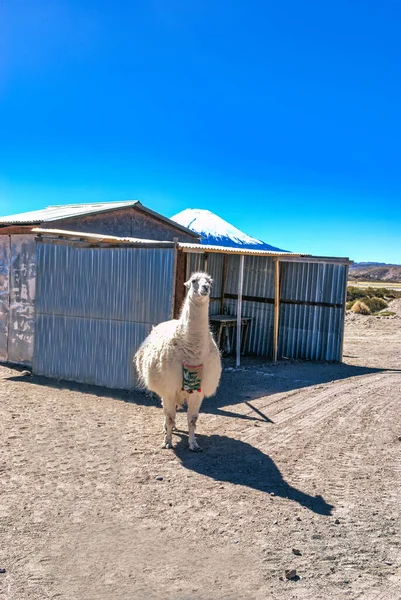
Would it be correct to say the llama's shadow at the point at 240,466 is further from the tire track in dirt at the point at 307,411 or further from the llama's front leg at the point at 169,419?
the tire track in dirt at the point at 307,411

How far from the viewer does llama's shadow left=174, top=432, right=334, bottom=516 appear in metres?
5.15

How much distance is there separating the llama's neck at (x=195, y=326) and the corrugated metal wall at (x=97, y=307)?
2683mm

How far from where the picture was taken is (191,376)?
633 cm

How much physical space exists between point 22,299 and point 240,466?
6971 mm

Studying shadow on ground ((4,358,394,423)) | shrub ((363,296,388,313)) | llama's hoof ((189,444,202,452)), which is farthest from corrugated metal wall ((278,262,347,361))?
shrub ((363,296,388,313))

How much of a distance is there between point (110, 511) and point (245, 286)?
34.1 feet

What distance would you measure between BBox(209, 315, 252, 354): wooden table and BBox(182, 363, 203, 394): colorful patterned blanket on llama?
6636 mm

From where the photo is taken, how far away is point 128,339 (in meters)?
9.46

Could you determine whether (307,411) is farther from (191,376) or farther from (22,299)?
(22,299)

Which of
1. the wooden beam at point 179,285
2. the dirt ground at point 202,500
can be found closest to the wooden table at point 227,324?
the wooden beam at point 179,285

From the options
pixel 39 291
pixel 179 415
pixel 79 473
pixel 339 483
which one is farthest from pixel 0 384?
pixel 339 483

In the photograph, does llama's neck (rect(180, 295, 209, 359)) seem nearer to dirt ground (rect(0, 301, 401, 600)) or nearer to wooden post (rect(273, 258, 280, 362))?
dirt ground (rect(0, 301, 401, 600))

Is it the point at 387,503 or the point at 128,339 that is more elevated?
the point at 128,339

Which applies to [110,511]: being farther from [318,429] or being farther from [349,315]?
[349,315]
